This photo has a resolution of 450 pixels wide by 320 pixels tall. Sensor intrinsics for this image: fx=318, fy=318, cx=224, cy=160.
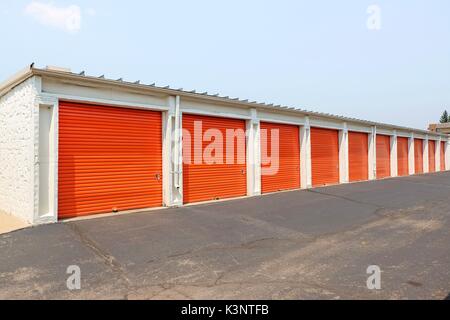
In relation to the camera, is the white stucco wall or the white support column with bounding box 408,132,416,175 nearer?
the white stucco wall

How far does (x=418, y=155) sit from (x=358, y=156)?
11488 millimetres

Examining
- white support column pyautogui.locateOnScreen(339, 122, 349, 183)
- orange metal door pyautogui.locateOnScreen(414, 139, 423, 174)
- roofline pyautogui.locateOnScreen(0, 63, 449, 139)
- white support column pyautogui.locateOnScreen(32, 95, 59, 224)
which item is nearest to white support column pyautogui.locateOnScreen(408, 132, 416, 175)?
orange metal door pyautogui.locateOnScreen(414, 139, 423, 174)

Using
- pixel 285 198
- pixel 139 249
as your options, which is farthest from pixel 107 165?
pixel 285 198

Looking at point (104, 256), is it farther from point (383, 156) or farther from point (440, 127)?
point (440, 127)

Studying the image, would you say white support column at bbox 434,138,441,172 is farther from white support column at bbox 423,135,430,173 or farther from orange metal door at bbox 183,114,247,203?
orange metal door at bbox 183,114,247,203

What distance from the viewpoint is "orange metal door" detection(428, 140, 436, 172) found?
29.1m

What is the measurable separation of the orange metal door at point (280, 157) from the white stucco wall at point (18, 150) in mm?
8202

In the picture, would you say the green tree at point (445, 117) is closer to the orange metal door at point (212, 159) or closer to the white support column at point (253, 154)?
the white support column at point (253, 154)

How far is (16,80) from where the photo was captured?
8055 mm

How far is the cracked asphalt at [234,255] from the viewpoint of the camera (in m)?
4.17

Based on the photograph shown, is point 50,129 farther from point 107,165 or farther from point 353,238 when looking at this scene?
point 353,238

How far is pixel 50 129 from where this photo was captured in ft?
25.4

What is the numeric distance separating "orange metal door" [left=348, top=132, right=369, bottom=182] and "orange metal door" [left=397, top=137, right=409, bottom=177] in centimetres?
556

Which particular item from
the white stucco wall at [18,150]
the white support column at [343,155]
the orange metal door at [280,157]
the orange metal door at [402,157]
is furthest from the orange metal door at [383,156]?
the white stucco wall at [18,150]
